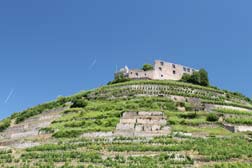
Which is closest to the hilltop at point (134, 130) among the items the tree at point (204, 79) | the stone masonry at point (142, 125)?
the stone masonry at point (142, 125)

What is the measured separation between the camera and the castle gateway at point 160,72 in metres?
71.5

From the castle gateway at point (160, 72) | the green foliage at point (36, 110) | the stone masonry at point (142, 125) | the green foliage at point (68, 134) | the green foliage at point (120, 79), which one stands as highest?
the castle gateway at point (160, 72)

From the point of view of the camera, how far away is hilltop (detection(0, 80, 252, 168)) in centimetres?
3178

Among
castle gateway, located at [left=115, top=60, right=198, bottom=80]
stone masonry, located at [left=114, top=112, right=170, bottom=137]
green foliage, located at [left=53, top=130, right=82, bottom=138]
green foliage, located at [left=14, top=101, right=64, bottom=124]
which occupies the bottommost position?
green foliage, located at [left=53, top=130, right=82, bottom=138]

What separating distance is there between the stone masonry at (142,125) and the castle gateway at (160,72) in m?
26.3

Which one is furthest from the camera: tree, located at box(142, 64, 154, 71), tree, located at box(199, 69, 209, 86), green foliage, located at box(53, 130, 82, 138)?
tree, located at box(142, 64, 154, 71)

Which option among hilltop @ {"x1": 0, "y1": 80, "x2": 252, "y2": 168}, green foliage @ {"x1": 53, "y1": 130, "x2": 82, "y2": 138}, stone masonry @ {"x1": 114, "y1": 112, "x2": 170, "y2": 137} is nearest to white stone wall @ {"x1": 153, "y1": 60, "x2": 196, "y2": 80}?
hilltop @ {"x1": 0, "y1": 80, "x2": 252, "y2": 168}

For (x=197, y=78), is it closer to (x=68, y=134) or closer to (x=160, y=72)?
(x=160, y=72)

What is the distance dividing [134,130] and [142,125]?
166 centimetres

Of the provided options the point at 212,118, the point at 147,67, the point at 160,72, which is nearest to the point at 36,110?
the point at 147,67

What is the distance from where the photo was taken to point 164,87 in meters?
61.7

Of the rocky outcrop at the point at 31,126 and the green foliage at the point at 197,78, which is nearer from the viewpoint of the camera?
the rocky outcrop at the point at 31,126

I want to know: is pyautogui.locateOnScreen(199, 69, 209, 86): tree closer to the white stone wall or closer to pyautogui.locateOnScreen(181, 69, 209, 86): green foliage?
pyautogui.locateOnScreen(181, 69, 209, 86): green foliage

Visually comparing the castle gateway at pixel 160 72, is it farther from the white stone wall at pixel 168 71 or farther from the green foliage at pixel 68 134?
the green foliage at pixel 68 134
